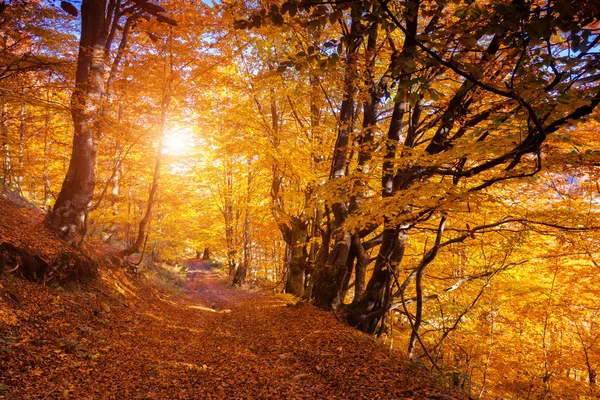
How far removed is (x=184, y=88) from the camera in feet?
38.1

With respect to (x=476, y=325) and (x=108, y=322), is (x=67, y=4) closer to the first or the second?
(x=108, y=322)

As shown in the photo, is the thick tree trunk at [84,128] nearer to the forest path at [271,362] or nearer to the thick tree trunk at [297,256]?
the forest path at [271,362]

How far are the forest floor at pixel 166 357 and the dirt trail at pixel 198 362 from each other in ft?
0.06

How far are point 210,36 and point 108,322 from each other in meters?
9.27

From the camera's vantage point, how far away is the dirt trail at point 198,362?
4.37m

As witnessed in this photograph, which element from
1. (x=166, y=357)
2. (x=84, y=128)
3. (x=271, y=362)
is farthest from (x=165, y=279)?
(x=271, y=362)

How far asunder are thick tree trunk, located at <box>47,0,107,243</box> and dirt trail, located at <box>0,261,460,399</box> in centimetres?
266

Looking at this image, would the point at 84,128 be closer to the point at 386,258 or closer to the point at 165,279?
the point at 386,258

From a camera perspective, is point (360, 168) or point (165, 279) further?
point (165, 279)

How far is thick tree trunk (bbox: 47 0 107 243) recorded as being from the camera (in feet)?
26.9

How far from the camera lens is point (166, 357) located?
6074mm

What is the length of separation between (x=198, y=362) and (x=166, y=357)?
62cm

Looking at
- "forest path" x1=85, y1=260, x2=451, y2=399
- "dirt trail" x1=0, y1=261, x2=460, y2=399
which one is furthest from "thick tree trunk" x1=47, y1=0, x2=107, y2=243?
"forest path" x1=85, y1=260, x2=451, y2=399

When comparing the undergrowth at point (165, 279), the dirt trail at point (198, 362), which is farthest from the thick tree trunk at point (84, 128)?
the undergrowth at point (165, 279)
